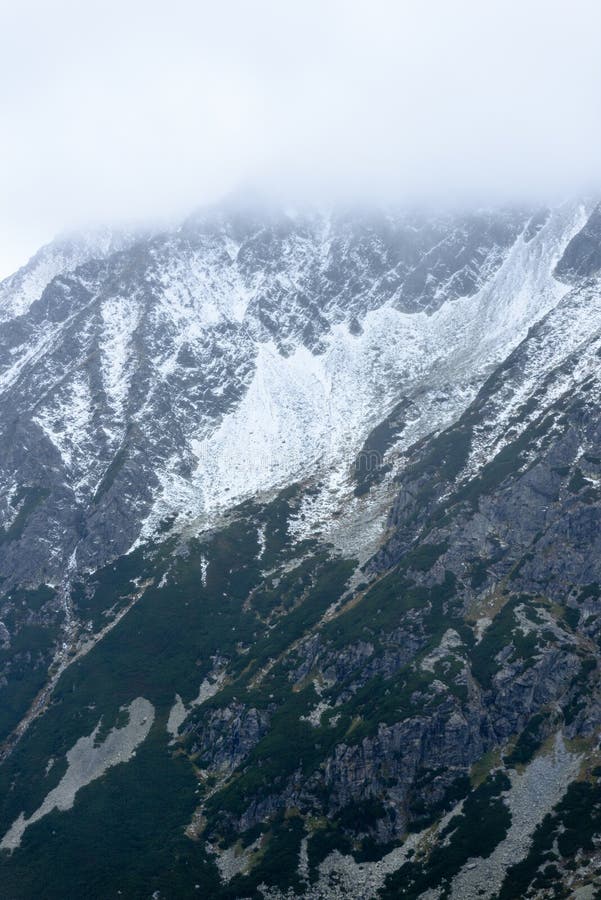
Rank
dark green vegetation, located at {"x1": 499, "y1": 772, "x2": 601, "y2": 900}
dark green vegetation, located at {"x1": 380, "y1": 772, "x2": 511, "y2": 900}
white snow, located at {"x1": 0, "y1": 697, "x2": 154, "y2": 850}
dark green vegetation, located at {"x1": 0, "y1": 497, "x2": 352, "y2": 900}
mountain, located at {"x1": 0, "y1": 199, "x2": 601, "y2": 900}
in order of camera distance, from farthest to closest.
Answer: white snow, located at {"x1": 0, "y1": 697, "x2": 154, "y2": 850} < dark green vegetation, located at {"x1": 0, "y1": 497, "x2": 352, "y2": 900} < mountain, located at {"x1": 0, "y1": 199, "x2": 601, "y2": 900} < dark green vegetation, located at {"x1": 380, "y1": 772, "x2": 511, "y2": 900} < dark green vegetation, located at {"x1": 499, "y1": 772, "x2": 601, "y2": 900}

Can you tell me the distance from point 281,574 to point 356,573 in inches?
746

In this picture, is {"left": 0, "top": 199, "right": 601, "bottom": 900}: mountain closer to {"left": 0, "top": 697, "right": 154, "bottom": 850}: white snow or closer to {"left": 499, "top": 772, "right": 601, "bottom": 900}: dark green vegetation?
{"left": 499, "top": 772, "right": 601, "bottom": 900}: dark green vegetation

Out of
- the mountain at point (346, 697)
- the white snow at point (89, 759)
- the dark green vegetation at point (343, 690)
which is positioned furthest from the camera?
the white snow at point (89, 759)

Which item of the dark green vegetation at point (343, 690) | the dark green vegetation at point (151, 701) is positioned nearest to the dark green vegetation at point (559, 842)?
the dark green vegetation at point (343, 690)

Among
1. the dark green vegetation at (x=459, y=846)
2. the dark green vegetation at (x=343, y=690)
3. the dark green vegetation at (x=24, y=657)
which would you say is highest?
the dark green vegetation at (x=24, y=657)

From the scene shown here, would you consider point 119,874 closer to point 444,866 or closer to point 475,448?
point 444,866

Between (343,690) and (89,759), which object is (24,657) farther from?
(343,690)

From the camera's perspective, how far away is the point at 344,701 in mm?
146875

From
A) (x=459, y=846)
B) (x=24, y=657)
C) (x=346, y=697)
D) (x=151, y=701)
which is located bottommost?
(x=459, y=846)

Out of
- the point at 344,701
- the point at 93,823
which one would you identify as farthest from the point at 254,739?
the point at 93,823

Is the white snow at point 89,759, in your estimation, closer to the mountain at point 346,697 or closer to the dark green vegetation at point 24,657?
the mountain at point 346,697

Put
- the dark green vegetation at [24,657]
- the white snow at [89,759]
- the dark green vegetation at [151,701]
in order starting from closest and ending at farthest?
the dark green vegetation at [151,701] < the white snow at [89,759] < the dark green vegetation at [24,657]

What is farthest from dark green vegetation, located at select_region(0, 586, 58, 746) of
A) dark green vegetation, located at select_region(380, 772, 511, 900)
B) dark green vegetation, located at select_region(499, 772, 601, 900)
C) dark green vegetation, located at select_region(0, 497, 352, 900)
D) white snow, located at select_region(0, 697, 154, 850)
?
dark green vegetation, located at select_region(499, 772, 601, 900)

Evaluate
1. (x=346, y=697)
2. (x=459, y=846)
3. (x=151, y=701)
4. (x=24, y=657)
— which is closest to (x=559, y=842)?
(x=459, y=846)
